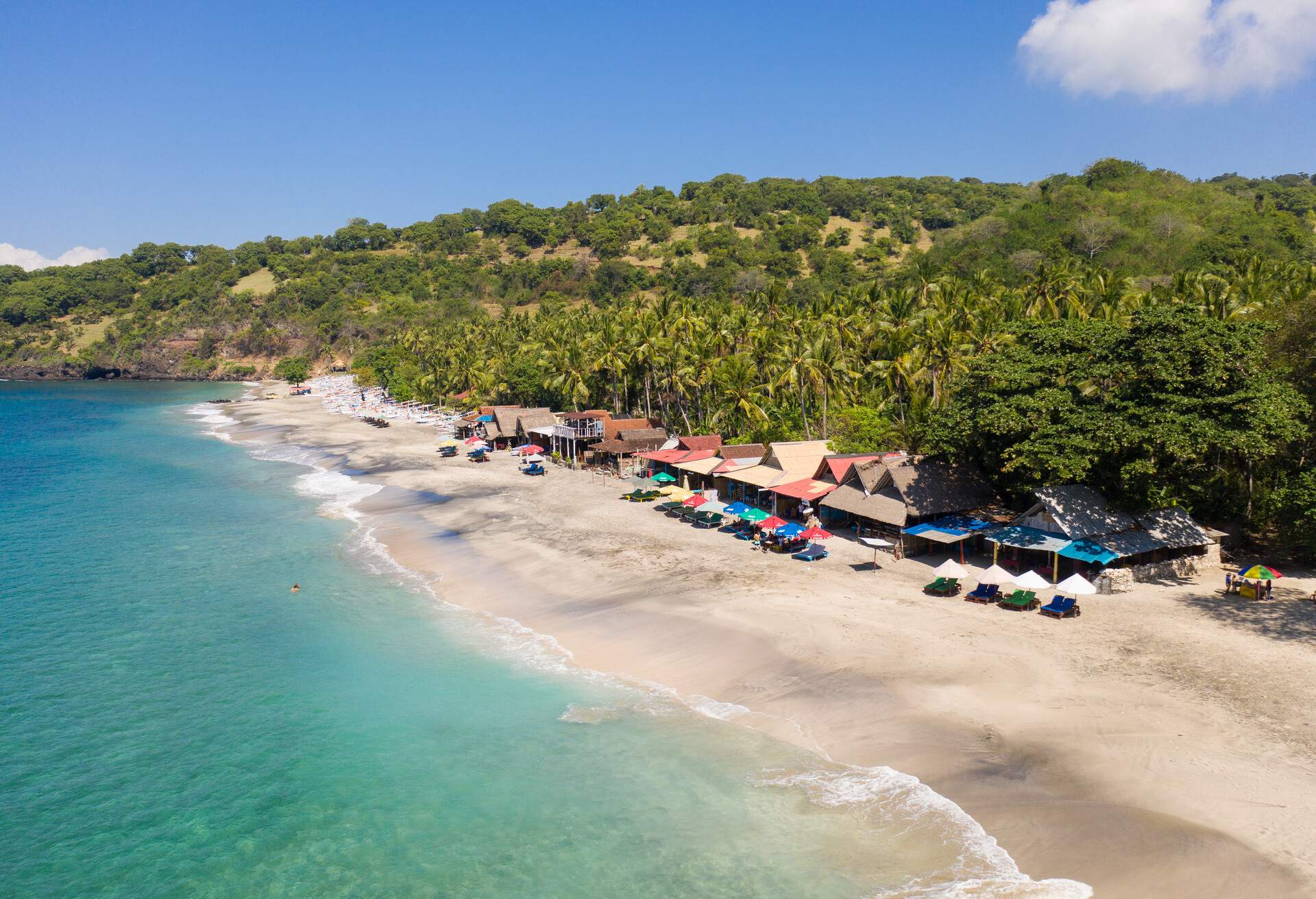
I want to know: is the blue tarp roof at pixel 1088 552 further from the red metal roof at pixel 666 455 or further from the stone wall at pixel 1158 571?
the red metal roof at pixel 666 455

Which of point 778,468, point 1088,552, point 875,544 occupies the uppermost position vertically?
point 778,468

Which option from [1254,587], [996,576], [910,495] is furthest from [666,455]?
[1254,587]

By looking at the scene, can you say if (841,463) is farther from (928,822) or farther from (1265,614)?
(928,822)

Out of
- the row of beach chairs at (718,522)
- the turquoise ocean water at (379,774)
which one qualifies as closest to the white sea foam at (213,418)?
the row of beach chairs at (718,522)

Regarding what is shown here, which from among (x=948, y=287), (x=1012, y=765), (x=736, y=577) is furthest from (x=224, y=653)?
(x=948, y=287)

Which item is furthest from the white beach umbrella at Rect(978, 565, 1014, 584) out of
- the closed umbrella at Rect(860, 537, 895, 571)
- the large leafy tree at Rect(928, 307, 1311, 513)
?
the large leafy tree at Rect(928, 307, 1311, 513)

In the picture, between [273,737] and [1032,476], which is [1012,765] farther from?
[273,737]
